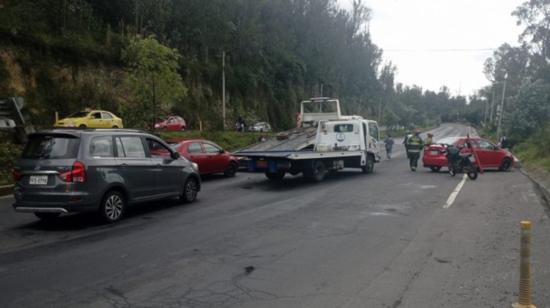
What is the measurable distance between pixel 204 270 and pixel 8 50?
85.5 feet

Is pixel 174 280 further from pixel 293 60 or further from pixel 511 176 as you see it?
pixel 293 60

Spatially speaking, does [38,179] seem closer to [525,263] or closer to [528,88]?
[525,263]

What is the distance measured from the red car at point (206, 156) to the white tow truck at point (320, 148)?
78 centimetres

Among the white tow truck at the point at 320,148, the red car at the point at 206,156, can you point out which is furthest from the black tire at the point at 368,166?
the red car at the point at 206,156

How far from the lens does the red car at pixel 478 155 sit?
19734 millimetres

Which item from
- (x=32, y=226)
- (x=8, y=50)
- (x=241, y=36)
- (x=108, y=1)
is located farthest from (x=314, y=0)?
(x=32, y=226)

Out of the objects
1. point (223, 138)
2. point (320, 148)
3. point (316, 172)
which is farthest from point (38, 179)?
point (223, 138)

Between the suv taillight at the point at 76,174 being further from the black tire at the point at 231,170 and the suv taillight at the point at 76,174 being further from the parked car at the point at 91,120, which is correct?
the parked car at the point at 91,120

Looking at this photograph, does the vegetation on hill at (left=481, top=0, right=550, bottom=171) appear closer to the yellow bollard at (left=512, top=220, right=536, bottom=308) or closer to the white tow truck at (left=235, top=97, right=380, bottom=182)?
the white tow truck at (left=235, top=97, right=380, bottom=182)

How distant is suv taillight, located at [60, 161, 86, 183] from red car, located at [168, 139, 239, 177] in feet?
23.0

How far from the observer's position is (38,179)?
333 inches

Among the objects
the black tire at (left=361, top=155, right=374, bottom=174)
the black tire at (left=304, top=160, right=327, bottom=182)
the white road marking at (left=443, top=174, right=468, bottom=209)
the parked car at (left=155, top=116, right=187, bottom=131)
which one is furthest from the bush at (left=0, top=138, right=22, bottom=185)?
the parked car at (left=155, top=116, right=187, bottom=131)

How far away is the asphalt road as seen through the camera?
5.25 metres

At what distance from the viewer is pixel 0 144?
54.3 ft
